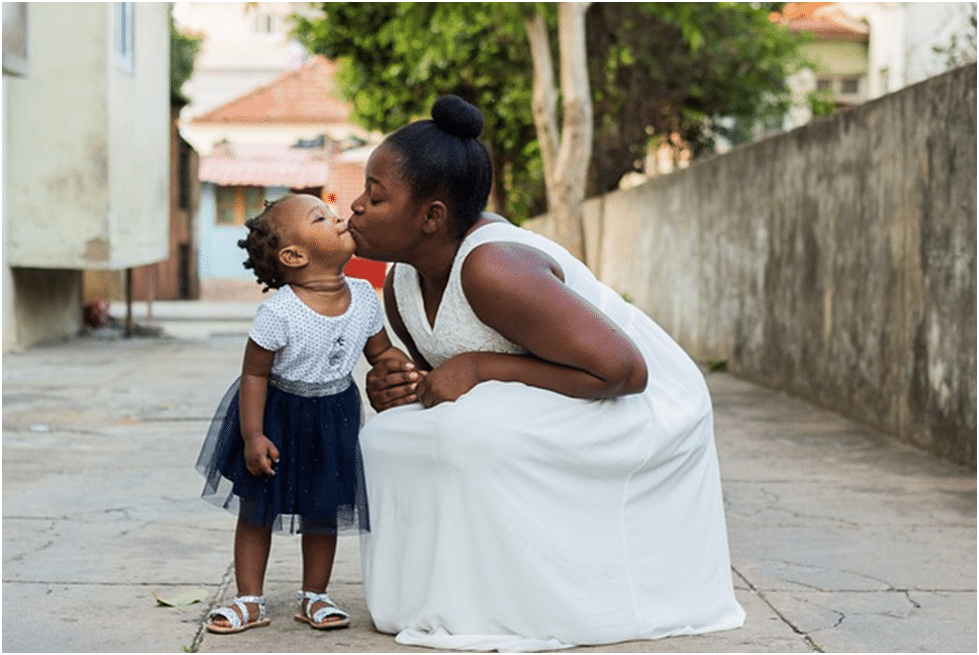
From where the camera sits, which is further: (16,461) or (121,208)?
(121,208)

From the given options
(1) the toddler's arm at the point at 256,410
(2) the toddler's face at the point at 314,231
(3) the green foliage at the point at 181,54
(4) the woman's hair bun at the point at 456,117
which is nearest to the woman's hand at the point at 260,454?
(1) the toddler's arm at the point at 256,410

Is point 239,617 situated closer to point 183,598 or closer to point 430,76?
point 183,598

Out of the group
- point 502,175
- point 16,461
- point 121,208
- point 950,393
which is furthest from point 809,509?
point 502,175

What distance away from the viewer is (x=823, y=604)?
4.53 m

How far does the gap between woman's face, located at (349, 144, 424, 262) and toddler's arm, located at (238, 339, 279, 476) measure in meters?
0.38

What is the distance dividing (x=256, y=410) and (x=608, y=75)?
77.6 feet

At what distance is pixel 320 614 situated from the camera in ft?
13.5

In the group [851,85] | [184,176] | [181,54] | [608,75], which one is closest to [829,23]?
[851,85]

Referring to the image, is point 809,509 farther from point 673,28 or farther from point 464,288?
point 673,28

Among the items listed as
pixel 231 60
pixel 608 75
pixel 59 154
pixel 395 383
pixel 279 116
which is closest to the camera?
pixel 395 383

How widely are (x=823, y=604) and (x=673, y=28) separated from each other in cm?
2423

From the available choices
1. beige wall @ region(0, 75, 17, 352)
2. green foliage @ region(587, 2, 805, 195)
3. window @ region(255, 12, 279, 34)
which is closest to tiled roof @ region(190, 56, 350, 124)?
window @ region(255, 12, 279, 34)

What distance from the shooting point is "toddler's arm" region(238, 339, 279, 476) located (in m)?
3.93

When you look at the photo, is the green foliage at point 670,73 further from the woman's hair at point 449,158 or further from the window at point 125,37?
the woman's hair at point 449,158
